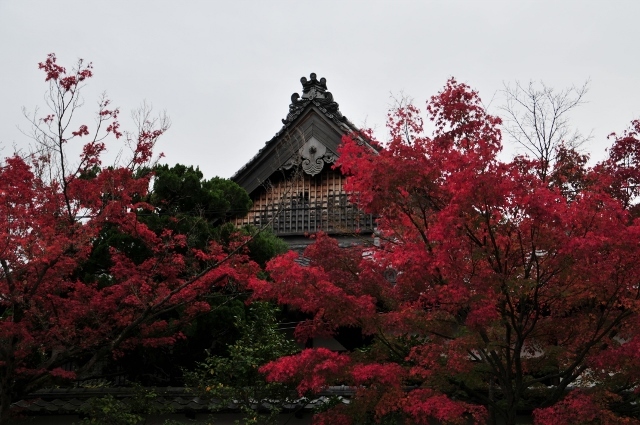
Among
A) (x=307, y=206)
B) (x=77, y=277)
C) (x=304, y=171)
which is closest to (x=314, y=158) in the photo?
(x=304, y=171)

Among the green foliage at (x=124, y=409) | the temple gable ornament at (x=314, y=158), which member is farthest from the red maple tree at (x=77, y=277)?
the temple gable ornament at (x=314, y=158)

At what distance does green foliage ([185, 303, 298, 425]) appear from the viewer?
45.6 ft

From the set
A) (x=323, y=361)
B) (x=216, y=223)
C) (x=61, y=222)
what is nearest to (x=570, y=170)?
(x=323, y=361)

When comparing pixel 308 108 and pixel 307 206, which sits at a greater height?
pixel 308 108

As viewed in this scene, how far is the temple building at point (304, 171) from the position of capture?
2097 cm

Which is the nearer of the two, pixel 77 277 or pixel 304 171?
pixel 77 277

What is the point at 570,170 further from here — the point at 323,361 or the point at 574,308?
the point at 323,361

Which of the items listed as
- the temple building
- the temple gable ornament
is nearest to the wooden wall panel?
the temple building

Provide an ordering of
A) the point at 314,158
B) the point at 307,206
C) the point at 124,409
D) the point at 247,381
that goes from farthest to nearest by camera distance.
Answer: the point at 314,158 → the point at 307,206 → the point at 124,409 → the point at 247,381

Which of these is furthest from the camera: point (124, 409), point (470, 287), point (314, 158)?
point (314, 158)

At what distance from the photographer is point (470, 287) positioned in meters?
11.1

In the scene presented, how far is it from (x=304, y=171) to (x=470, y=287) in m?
10.7

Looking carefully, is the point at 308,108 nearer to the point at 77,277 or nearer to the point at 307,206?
the point at 307,206

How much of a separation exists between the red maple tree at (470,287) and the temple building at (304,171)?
786cm
